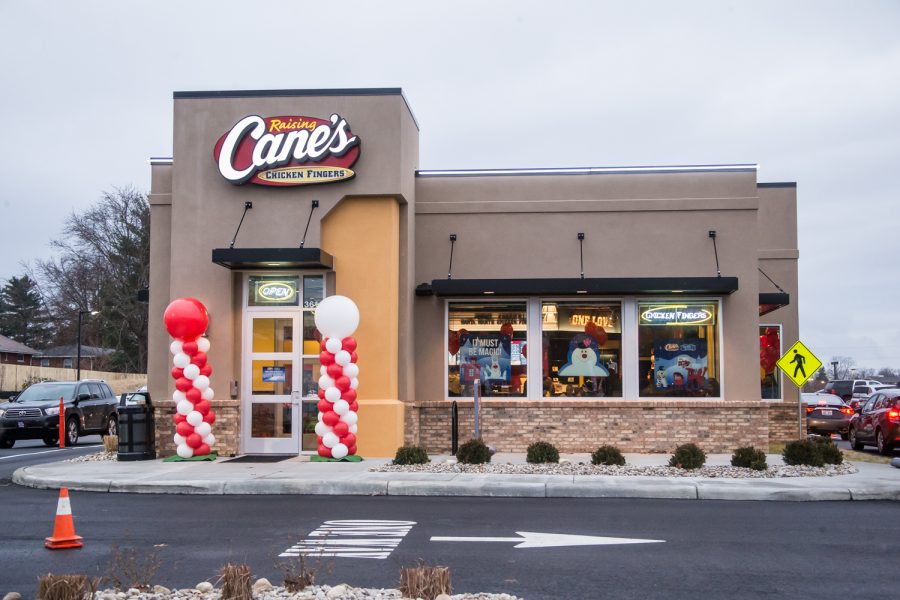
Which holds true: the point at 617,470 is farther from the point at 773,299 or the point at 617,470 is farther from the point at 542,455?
the point at 773,299

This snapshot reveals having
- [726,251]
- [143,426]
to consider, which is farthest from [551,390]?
[143,426]

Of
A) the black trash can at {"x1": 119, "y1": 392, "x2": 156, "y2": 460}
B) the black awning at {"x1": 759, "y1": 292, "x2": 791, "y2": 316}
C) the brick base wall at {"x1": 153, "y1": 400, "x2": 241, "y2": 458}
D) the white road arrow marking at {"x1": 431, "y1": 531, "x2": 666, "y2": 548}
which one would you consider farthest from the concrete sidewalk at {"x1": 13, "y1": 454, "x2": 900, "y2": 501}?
the black awning at {"x1": 759, "y1": 292, "x2": 791, "y2": 316}

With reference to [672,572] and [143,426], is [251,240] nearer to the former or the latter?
[143,426]

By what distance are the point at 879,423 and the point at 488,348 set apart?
963 centimetres

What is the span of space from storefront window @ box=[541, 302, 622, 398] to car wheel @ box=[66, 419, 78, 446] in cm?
1406

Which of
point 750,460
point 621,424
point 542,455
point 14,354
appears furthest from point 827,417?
point 14,354

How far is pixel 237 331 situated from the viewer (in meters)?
19.2

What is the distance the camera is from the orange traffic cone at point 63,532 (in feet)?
31.8

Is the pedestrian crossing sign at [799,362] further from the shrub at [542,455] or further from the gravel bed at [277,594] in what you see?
the gravel bed at [277,594]

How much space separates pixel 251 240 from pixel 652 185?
8.24 meters

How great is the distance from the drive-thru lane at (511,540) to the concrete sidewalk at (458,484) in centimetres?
38

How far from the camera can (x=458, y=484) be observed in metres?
14.2

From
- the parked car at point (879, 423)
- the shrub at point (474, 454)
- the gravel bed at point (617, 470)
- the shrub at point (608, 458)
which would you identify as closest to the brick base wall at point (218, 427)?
the gravel bed at point (617, 470)

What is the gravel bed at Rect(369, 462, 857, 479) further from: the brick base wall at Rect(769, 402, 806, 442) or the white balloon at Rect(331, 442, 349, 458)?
the brick base wall at Rect(769, 402, 806, 442)
